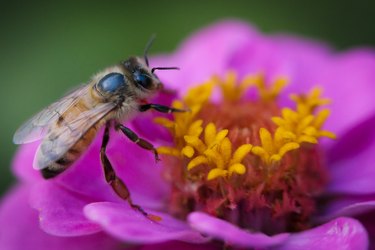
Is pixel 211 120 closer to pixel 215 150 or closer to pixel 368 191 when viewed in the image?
pixel 215 150

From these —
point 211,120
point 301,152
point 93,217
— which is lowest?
point 301,152

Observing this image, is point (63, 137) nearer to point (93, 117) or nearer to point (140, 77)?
point (93, 117)

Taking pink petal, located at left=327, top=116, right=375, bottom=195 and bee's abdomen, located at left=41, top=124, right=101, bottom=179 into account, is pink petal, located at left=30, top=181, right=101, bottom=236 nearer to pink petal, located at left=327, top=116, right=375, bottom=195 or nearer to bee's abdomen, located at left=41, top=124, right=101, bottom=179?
bee's abdomen, located at left=41, top=124, right=101, bottom=179

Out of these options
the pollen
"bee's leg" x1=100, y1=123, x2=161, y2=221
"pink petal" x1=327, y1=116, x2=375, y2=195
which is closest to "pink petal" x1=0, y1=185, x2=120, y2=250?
"bee's leg" x1=100, y1=123, x2=161, y2=221

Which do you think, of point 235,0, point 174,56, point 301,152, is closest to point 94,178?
point 301,152

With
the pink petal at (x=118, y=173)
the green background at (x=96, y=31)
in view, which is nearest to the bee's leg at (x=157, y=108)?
the pink petal at (x=118, y=173)

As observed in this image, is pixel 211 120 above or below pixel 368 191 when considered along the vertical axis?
above

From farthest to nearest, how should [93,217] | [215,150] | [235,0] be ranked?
[235,0], [215,150], [93,217]
